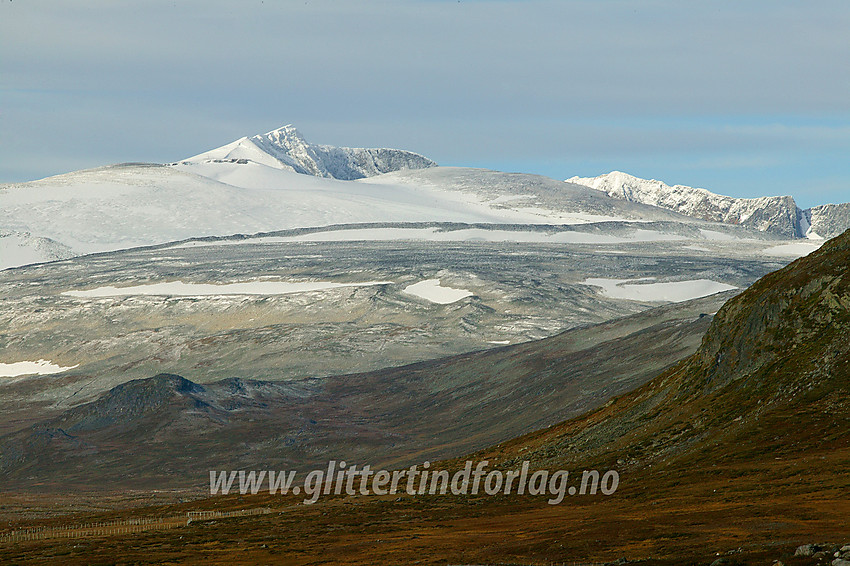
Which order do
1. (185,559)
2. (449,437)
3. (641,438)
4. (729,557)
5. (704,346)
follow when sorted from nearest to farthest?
1. (729,557)
2. (185,559)
3. (641,438)
4. (704,346)
5. (449,437)

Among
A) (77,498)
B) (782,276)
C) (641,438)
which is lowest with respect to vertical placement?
(77,498)

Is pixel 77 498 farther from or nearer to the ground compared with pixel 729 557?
nearer to the ground

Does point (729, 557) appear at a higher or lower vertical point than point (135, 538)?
higher

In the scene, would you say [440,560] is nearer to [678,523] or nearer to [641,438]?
[678,523]

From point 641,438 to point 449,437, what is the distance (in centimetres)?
9719

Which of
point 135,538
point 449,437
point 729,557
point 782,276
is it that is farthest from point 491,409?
point 729,557

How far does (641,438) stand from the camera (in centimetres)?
7950

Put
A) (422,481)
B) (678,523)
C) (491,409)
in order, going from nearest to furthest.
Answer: (678,523) → (422,481) → (491,409)

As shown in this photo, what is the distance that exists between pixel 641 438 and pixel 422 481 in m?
25.1

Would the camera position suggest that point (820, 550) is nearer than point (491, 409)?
Yes

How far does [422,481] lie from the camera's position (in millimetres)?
95812

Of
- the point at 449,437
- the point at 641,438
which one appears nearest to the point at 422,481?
the point at 641,438

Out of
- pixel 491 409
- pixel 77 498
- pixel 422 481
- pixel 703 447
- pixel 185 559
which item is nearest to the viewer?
pixel 185 559

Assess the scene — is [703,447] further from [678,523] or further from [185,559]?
[185,559]
